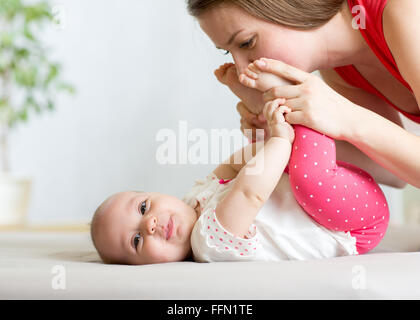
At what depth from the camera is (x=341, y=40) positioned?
1.19m

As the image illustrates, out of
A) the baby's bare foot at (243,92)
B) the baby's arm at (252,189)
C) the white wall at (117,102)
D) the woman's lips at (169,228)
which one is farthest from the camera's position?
the white wall at (117,102)

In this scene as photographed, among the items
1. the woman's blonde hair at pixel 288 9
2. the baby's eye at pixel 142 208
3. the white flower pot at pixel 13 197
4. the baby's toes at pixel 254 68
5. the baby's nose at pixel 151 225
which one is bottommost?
the white flower pot at pixel 13 197

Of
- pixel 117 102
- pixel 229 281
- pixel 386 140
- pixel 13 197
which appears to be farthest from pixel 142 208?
pixel 117 102

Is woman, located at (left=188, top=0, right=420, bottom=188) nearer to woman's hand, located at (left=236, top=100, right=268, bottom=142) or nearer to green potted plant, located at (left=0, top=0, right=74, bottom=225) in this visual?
woman's hand, located at (left=236, top=100, right=268, bottom=142)

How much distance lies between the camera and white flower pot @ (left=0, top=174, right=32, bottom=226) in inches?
114

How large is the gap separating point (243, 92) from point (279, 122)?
332 mm

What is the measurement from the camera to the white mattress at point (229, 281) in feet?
2.40

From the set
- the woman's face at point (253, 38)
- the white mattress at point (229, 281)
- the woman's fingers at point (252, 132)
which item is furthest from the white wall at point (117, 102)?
the white mattress at point (229, 281)

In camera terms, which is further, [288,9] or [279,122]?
[288,9]

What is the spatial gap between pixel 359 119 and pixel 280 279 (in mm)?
376

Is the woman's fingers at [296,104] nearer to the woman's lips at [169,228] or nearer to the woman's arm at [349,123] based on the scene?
the woman's arm at [349,123]

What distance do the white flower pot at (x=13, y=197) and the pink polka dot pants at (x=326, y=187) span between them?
2.30 m

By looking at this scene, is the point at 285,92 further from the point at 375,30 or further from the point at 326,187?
the point at 375,30
